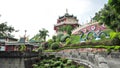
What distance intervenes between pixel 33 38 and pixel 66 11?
54.1 feet

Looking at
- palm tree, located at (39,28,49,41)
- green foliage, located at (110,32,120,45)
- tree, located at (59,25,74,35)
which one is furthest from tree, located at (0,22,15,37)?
palm tree, located at (39,28,49,41)

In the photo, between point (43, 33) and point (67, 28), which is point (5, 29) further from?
point (43, 33)

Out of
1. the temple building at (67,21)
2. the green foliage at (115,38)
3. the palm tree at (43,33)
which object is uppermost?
the temple building at (67,21)

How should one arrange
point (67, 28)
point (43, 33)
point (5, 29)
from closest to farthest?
1. point (5, 29)
2. point (67, 28)
3. point (43, 33)

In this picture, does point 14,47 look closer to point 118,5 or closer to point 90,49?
point 90,49

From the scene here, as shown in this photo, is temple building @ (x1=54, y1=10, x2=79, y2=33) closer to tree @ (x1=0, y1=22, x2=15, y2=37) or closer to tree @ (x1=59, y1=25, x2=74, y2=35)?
tree @ (x1=59, y1=25, x2=74, y2=35)

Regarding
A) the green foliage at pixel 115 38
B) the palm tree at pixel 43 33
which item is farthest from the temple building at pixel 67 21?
the green foliage at pixel 115 38

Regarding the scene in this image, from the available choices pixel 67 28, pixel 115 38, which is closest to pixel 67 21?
pixel 67 28

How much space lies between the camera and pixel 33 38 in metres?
81.7

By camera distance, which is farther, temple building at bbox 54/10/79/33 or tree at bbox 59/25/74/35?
temple building at bbox 54/10/79/33

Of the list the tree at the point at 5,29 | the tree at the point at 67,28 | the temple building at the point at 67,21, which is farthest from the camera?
the temple building at the point at 67,21

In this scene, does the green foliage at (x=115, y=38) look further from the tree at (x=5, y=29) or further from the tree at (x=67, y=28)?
the tree at (x=67, y=28)

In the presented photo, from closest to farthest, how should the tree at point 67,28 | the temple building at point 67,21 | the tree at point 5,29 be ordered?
the tree at point 5,29 → the tree at point 67,28 → the temple building at point 67,21

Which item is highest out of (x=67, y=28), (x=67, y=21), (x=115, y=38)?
(x=67, y=21)
